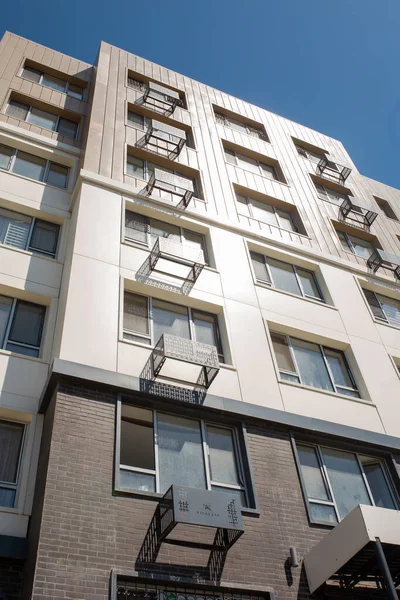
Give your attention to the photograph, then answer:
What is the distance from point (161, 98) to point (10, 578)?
18962 mm

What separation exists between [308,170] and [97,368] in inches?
668

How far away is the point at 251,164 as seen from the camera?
23422 mm

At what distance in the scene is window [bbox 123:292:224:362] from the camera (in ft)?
43.7

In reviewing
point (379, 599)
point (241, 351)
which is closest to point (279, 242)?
point (241, 351)

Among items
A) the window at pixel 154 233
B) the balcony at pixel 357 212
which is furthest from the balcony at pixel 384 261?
the window at pixel 154 233

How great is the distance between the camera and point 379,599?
10.3 metres

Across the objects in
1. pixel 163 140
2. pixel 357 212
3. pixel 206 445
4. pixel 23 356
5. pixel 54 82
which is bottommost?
pixel 206 445

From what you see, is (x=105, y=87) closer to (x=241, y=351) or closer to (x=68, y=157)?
(x=68, y=157)

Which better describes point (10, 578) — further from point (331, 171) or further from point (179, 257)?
point (331, 171)

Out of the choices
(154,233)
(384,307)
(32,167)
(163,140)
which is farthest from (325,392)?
(32,167)

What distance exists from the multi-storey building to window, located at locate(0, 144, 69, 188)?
0.23 ft

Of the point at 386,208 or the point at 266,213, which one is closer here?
the point at 266,213

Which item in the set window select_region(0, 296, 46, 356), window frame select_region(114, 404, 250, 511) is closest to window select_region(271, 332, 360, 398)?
window frame select_region(114, 404, 250, 511)

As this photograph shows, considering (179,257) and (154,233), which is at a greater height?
(154,233)
